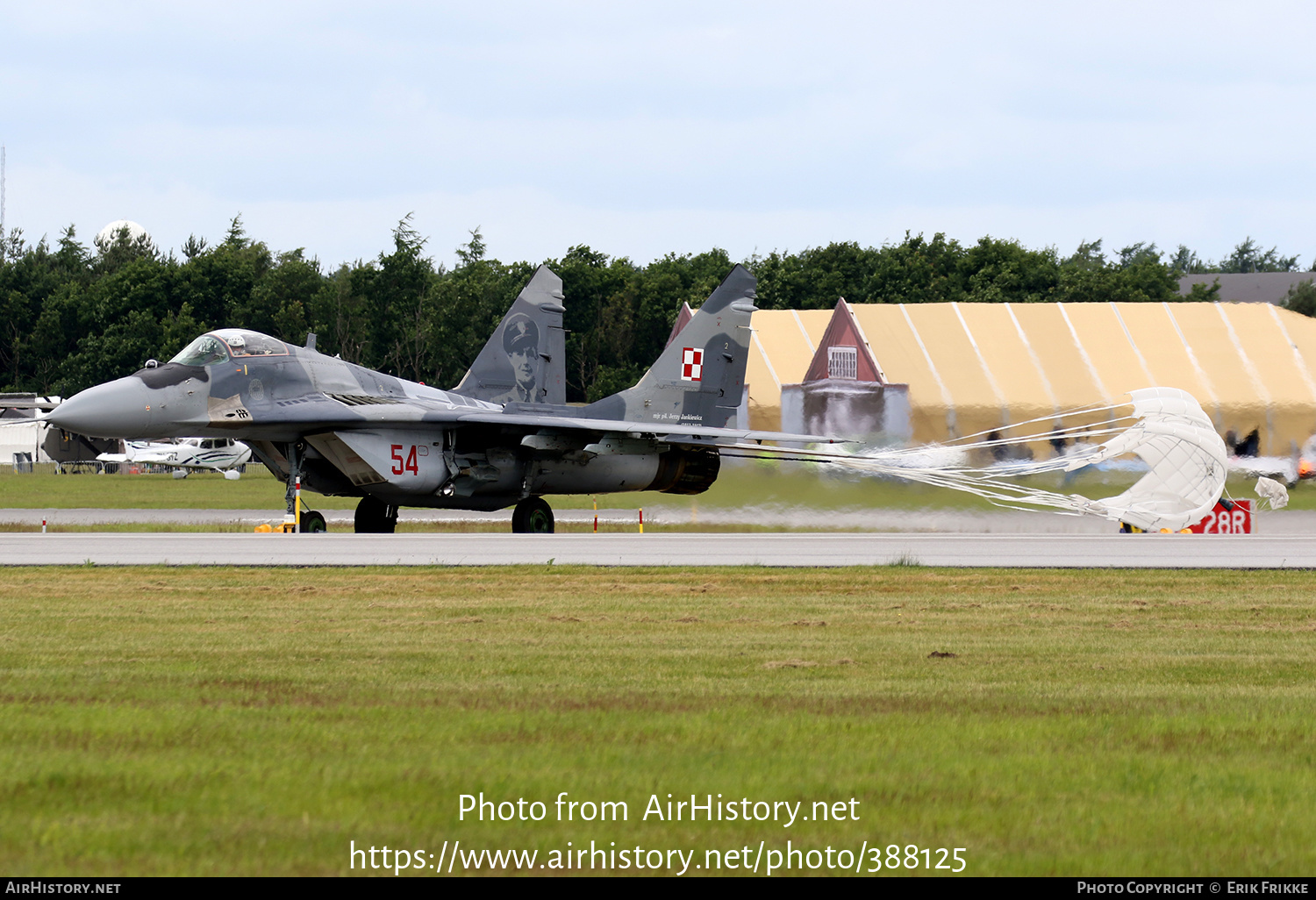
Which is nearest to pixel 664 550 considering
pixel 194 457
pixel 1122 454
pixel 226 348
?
pixel 226 348

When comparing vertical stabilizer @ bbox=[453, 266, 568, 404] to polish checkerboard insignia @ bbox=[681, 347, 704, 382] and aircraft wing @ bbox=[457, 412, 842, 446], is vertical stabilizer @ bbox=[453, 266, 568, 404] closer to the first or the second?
polish checkerboard insignia @ bbox=[681, 347, 704, 382]

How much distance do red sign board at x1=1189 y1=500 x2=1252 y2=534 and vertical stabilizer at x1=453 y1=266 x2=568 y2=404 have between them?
12.9 metres

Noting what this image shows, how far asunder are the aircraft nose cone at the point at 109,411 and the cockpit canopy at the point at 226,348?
0.91 m

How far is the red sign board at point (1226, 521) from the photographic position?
2455 centimetres

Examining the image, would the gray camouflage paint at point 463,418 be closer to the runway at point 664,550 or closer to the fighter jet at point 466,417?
the fighter jet at point 466,417

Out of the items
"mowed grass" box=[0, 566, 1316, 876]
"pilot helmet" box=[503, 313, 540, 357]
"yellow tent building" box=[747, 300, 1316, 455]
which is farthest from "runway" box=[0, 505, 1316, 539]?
"mowed grass" box=[0, 566, 1316, 876]

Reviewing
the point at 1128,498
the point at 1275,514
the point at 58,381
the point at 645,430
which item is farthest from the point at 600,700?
the point at 58,381

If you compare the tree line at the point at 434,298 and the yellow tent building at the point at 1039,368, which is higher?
the tree line at the point at 434,298

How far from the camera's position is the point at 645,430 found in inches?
964

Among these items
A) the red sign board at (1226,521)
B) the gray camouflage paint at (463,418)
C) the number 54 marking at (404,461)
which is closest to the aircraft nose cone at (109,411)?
the gray camouflage paint at (463,418)

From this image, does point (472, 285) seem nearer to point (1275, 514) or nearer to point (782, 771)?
point (1275, 514)

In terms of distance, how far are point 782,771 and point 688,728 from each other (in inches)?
38.6

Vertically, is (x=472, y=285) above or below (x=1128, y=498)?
above

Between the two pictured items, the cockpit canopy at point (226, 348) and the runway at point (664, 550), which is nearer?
the runway at point (664, 550)
